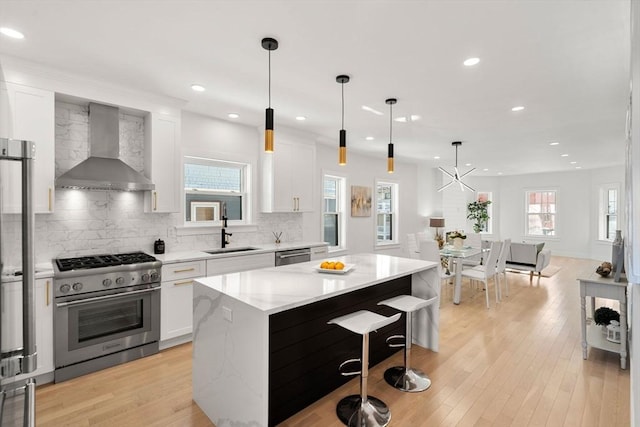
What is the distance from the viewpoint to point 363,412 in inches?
87.3

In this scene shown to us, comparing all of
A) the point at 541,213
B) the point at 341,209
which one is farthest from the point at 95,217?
the point at 541,213

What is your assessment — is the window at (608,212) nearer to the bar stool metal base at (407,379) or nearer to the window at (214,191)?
the bar stool metal base at (407,379)

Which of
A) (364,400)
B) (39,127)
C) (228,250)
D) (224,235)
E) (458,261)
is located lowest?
(364,400)

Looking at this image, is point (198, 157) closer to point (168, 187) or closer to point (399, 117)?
point (168, 187)

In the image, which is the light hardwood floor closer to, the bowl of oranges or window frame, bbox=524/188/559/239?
the bowl of oranges

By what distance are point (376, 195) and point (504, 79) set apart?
14.2 feet

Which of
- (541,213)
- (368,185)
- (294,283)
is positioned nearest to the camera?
(294,283)

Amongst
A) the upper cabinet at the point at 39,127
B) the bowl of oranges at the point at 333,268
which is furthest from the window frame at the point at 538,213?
the upper cabinet at the point at 39,127

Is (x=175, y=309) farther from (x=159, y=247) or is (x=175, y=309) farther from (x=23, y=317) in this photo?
(x=23, y=317)

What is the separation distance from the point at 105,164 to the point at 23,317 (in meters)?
2.86

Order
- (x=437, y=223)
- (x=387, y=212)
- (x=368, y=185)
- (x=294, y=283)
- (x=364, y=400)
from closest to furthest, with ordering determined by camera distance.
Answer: (x=364, y=400), (x=294, y=283), (x=368, y=185), (x=387, y=212), (x=437, y=223)

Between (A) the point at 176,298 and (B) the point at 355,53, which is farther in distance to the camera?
(A) the point at 176,298

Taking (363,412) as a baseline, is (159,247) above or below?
above

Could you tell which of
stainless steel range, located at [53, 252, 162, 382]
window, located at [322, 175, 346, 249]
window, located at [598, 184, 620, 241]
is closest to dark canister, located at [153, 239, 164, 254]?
stainless steel range, located at [53, 252, 162, 382]
